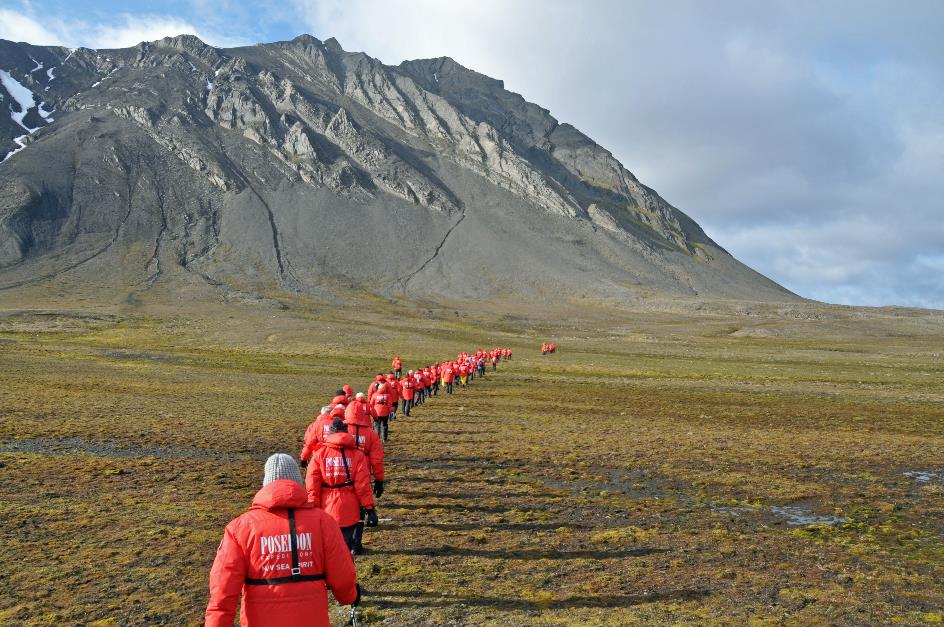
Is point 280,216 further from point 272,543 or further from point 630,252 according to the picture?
point 272,543

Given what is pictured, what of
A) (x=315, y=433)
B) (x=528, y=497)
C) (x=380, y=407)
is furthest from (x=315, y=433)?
(x=380, y=407)

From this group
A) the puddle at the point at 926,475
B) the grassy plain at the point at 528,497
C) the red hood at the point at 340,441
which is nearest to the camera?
the grassy plain at the point at 528,497

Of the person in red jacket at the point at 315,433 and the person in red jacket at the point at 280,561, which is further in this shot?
the person in red jacket at the point at 315,433

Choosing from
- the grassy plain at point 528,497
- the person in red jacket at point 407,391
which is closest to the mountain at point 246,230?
the grassy plain at point 528,497

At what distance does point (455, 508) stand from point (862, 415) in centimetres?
2357

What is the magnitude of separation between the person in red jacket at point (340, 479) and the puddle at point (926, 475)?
1499cm

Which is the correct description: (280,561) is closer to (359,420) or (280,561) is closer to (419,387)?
(359,420)

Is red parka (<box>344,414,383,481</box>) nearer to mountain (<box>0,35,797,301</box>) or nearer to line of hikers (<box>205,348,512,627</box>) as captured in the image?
line of hikers (<box>205,348,512,627</box>)

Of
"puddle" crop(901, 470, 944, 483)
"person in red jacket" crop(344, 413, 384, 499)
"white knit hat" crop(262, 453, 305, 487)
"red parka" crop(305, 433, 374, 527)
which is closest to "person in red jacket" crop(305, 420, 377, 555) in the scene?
"red parka" crop(305, 433, 374, 527)

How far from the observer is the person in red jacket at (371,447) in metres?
10.1

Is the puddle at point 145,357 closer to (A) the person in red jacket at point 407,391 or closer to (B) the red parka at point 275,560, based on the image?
(A) the person in red jacket at point 407,391

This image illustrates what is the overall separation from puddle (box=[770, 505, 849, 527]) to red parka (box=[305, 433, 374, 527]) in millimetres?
8719

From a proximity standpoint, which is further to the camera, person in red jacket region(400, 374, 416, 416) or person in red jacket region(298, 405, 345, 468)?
person in red jacket region(400, 374, 416, 416)

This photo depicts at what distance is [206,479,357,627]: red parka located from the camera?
15.7 feet
